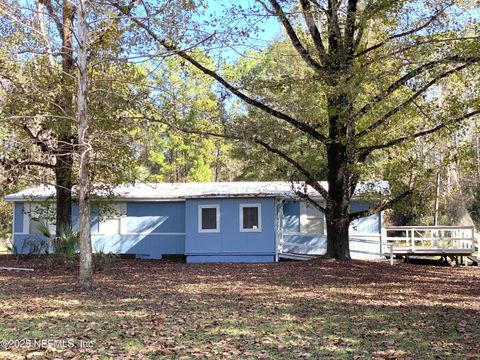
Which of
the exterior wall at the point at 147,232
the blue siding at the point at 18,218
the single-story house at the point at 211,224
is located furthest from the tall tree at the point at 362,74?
the blue siding at the point at 18,218

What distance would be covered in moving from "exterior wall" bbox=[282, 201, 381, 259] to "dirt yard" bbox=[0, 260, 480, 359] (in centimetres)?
677

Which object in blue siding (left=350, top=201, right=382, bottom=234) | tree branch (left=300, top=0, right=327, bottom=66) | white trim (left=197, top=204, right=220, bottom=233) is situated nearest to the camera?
tree branch (left=300, top=0, right=327, bottom=66)

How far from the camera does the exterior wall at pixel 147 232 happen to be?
21406 mm

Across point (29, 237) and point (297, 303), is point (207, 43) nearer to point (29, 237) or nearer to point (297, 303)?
point (297, 303)

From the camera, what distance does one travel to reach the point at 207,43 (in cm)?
1288

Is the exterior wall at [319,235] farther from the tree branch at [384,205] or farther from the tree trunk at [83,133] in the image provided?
the tree trunk at [83,133]

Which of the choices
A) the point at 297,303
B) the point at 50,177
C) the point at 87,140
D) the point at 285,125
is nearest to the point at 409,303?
the point at 297,303

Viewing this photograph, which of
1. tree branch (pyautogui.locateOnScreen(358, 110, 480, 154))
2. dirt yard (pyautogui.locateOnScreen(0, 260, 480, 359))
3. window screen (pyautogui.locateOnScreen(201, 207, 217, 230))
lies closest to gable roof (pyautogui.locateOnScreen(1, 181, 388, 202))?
window screen (pyautogui.locateOnScreen(201, 207, 217, 230))

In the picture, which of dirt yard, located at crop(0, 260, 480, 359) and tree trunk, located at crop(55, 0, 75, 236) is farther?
tree trunk, located at crop(55, 0, 75, 236)

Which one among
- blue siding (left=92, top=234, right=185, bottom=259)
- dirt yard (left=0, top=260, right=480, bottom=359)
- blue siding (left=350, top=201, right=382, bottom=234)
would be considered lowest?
dirt yard (left=0, top=260, right=480, bottom=359)

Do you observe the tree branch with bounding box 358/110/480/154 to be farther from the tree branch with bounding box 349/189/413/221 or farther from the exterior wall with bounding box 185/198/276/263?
the exterior wall with bounding box 185/198/276/263

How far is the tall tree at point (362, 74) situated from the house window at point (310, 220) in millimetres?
3777

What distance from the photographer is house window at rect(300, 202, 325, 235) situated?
21306 mm

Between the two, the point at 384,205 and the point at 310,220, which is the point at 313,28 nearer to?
the point at 384,205
